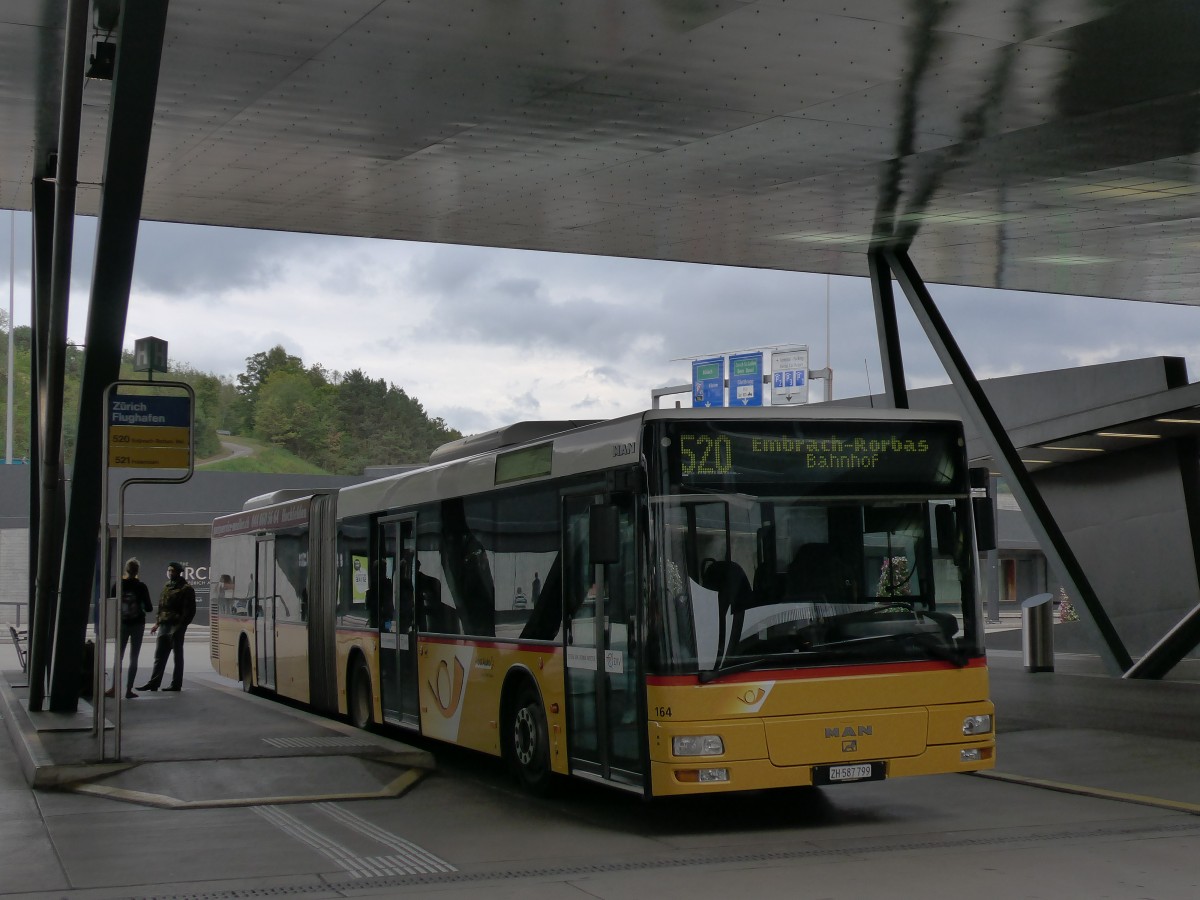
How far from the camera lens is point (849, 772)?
Answer: 9.54 meters

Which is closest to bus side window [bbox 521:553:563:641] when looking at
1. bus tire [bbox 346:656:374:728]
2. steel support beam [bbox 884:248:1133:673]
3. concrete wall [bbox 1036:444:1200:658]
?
bus tire [bbox 346:656:374:728]

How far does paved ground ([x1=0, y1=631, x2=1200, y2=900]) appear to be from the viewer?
8.02m

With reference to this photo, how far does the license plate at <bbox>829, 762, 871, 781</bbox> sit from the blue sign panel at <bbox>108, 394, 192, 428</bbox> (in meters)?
6.33

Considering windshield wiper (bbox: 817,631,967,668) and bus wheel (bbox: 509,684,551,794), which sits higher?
windshield wiper (bbox: 817,631,967,668)

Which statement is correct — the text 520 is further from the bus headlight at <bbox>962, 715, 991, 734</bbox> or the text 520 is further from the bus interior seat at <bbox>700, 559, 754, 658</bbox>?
the bus headlight at <bbox>962, 715, 991, 734</bbox>

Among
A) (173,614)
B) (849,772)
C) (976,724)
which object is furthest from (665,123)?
(173,614)

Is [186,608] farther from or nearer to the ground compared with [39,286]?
nearer to the ground

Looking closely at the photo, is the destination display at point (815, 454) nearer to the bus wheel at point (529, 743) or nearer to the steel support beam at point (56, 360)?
the bus wheel at point (529, 743)

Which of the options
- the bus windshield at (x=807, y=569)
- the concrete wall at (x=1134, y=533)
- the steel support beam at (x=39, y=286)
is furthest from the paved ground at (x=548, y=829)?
the concrete wall at (x=1134, y=533)

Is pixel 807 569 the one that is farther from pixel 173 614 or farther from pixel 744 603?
pixel 173 614

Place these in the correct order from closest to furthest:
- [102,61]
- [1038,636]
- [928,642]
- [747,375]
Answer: [928,642], [102,61], [1038,636], [747,375]

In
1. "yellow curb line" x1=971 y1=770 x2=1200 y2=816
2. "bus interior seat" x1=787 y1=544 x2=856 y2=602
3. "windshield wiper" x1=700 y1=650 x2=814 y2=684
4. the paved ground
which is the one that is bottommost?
"yellow curb line" x1=971 y1=770 x2=1200 y2=816

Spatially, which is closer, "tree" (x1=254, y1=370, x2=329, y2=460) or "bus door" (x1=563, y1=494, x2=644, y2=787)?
"bus door" (x1=563, y1=494, x2=644, y2=787)

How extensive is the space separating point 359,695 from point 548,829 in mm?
6454
